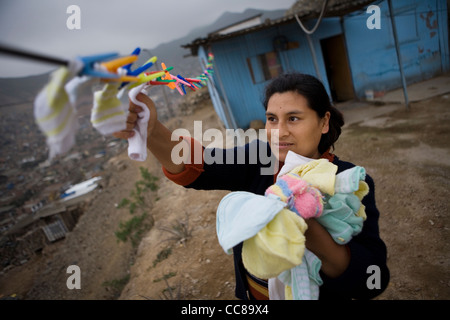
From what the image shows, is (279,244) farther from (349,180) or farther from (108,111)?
(108,111)

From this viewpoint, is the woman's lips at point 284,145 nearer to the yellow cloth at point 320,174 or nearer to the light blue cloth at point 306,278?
the yellow cloth at point 320,174

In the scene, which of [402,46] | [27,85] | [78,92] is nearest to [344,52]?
[402,46]

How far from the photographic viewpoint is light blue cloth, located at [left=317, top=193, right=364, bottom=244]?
0.89m

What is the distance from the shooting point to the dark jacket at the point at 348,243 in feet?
3.35

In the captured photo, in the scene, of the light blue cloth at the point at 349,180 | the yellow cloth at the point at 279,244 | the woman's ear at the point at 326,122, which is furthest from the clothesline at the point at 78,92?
the woman's ear at the point at 326,122

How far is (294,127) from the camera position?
1287 millimetres

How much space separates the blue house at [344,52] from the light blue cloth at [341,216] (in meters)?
8.37

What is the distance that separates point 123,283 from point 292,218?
19.7 feet

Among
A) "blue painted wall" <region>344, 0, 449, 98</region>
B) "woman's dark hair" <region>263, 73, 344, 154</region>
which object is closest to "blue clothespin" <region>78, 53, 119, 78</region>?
"woman's dark hair" <region>263, 73, 344, 154</region>

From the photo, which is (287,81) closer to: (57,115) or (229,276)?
(57,115)

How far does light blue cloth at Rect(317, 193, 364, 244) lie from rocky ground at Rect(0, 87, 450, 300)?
2445 millimetres

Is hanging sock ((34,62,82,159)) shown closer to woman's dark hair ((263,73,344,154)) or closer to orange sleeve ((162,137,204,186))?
orange sleeve ((162,137,204,186))

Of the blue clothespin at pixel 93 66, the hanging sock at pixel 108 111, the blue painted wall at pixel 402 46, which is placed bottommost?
the blue painted wall at pixel 402 46

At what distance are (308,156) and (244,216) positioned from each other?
0.71m
